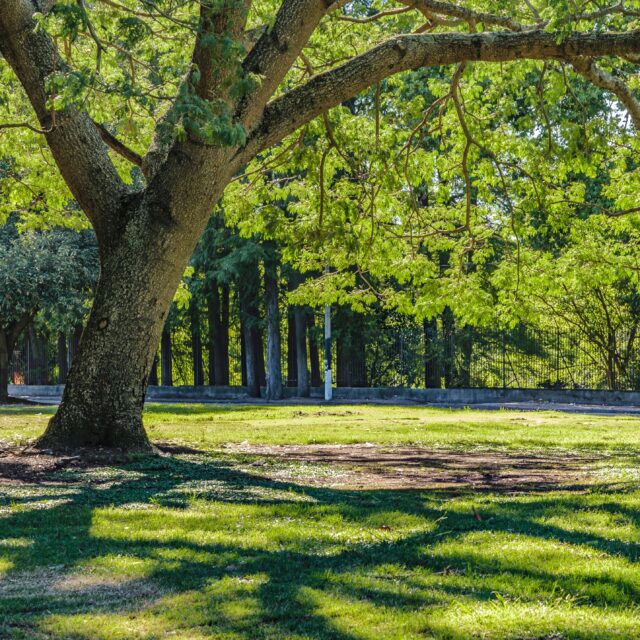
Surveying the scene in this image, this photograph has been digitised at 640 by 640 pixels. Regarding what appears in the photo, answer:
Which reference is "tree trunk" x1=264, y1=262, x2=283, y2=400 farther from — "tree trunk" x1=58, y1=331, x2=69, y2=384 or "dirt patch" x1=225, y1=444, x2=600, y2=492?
"dirt patch" x1=225, y1=444, x2=600, y2=492

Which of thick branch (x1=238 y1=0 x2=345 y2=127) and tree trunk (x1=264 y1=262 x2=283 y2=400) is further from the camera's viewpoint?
tree trunk (x1=264 y1=262 x2=283 y2=400)

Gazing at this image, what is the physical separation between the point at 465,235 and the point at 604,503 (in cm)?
1047

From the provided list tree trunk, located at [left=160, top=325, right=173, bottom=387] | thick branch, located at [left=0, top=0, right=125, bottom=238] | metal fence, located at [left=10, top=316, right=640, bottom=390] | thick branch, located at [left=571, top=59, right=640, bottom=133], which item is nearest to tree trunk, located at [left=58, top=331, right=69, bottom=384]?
tree trunk, located at [left=160, top=325, right=173, bottom=387]

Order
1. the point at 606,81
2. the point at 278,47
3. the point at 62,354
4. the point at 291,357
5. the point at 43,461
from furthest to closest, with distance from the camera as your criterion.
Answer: the point at 62,354
the point at 291,357
the point at 606,81
the point at 278,47
the point at 43,461

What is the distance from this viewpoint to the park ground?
4332mm

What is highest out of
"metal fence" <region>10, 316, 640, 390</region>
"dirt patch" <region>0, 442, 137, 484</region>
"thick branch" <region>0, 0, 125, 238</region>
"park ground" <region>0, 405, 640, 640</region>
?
"thick branch" <region>0, 0, 125, 238</region>

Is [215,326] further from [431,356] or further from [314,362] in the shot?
[431,356]

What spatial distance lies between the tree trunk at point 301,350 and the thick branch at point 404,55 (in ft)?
75.2

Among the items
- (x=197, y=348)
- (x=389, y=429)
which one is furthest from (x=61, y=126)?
(x=197, y=348)

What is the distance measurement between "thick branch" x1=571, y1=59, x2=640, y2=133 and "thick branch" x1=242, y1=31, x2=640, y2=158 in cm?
100

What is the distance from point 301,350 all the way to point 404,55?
79.3 ft

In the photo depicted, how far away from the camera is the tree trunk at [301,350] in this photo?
1352 inches

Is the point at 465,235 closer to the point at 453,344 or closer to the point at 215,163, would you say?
the point at 215,163

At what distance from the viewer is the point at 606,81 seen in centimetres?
1283
